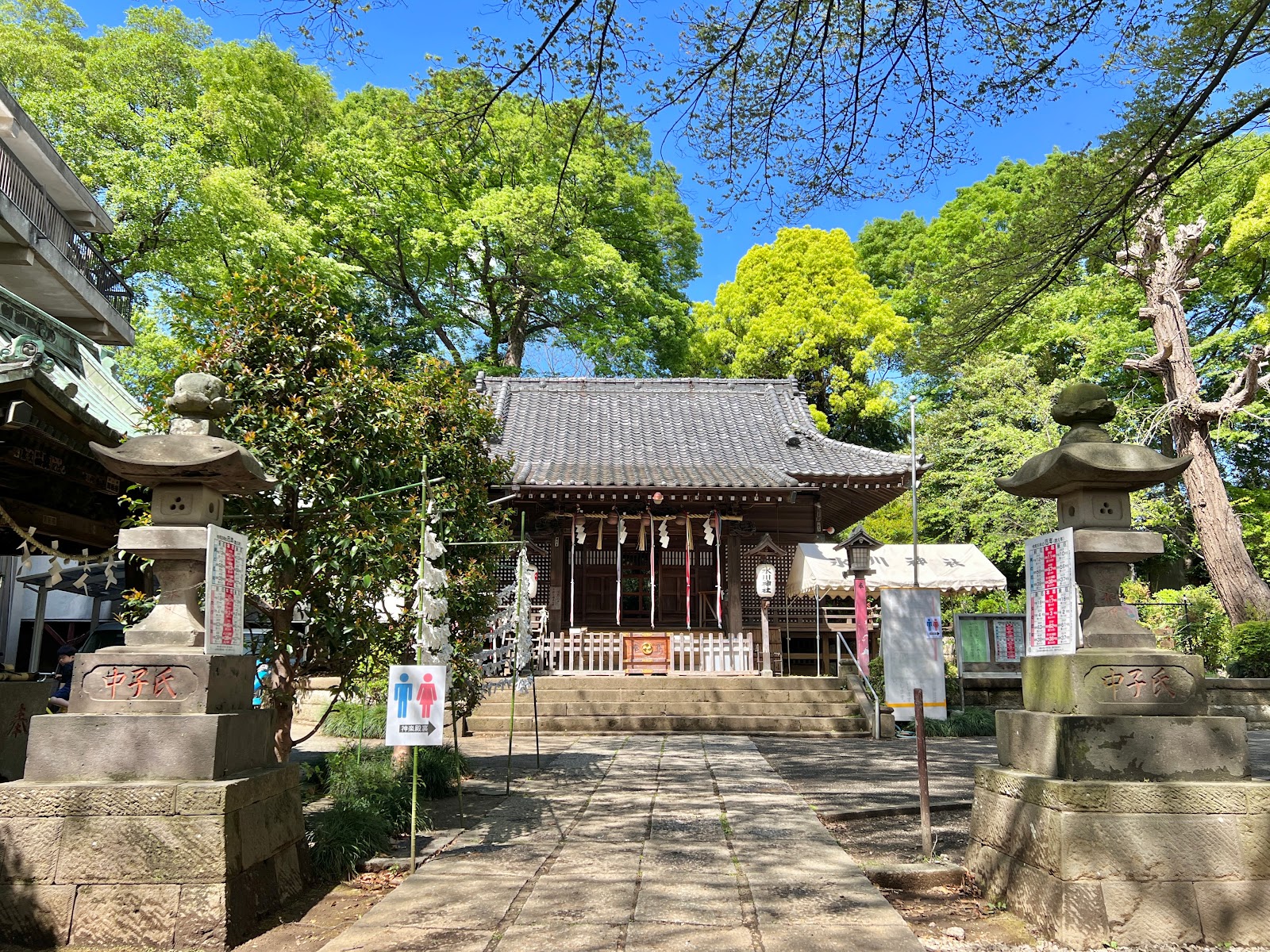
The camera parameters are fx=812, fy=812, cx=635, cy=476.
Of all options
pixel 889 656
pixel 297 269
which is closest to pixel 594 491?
pixel 889 656

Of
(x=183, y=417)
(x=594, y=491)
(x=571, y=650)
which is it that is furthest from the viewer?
(x=594, y=491)

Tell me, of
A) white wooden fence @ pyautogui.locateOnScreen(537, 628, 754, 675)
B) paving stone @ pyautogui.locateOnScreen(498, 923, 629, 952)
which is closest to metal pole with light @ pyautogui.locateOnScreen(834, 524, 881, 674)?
white wooden fence @ pyautogui.locateOnScreen(537, 628, 754, 675)

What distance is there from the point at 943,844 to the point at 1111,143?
5.21m

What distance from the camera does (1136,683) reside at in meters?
4.27

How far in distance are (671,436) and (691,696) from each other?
6999 millimetres

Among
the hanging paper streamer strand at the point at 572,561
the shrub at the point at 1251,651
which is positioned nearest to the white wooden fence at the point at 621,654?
the hanging paper streamer strand at the point at 572,561

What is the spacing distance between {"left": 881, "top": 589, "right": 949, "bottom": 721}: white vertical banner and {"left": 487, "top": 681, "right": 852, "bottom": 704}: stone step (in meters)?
1.15

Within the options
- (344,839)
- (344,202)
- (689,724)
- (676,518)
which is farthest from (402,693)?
(344,202)

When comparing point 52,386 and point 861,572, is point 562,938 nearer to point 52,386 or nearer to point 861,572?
point 52,386

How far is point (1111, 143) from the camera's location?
234 inches

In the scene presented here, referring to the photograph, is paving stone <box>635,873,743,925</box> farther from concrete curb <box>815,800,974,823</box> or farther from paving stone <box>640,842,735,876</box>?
concrete curb <box>815,800,974,823</box>

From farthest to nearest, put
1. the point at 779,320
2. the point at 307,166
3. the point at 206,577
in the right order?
the point at 779,320 → the point at 307,166 → the point at 206,577

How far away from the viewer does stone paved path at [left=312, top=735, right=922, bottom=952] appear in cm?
385

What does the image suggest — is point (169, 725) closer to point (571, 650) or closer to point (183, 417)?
point (183, 417)
